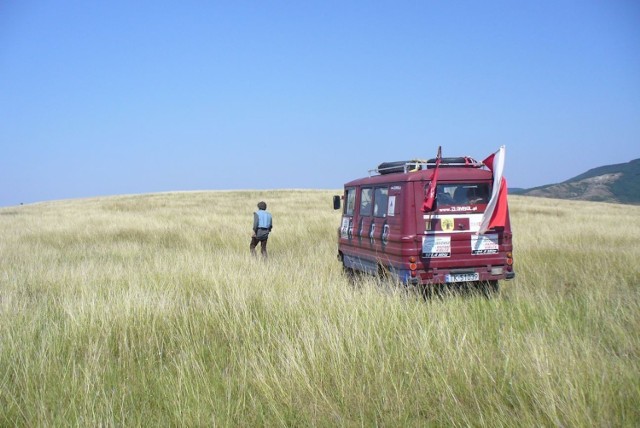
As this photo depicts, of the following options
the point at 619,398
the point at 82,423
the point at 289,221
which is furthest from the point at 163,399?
the point at 289,221

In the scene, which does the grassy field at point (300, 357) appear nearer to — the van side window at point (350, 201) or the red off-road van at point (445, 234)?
the red off-road van at point (445, 234)

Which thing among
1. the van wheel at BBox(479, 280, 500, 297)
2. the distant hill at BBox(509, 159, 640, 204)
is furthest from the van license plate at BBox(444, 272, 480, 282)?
the distant hill at BBox(509, 159, 640, 204)

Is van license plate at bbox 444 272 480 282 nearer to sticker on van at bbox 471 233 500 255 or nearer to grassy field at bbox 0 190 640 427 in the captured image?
sticker on van at bbox 471 233 500 255

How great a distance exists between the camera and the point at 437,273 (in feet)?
25.0

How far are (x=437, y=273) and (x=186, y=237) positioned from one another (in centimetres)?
1090

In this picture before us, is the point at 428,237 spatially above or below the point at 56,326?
above

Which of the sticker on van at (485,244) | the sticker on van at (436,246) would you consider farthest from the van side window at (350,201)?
the sticker on van at (485,244)

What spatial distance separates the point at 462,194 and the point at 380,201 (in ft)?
4.91

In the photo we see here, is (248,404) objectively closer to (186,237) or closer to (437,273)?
(437,273)

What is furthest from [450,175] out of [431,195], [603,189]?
[603,189]

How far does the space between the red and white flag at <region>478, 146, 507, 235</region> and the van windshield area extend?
0.31 meters

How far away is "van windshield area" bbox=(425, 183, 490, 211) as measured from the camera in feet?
25.6

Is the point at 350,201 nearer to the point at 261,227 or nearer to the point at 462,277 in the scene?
the point at 261,227

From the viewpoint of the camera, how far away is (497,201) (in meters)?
7.46
